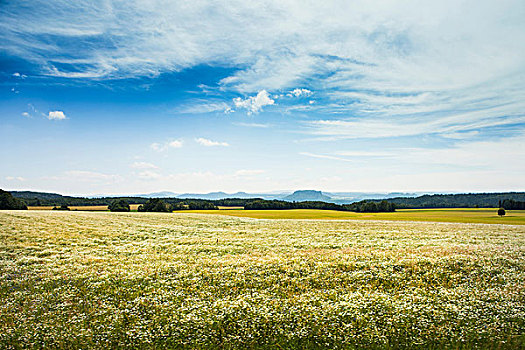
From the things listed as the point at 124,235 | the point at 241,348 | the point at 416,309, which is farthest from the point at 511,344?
the point at 124,235

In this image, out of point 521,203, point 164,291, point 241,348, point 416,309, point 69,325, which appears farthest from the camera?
point 521,203

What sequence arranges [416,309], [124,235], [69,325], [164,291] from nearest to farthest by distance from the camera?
[69,325], [416,309], [164,291], [124,235]

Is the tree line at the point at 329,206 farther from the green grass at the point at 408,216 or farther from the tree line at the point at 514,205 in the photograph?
the tree line at the point at 514,205

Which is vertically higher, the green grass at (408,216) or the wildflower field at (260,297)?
the wildflower field at (260,297)

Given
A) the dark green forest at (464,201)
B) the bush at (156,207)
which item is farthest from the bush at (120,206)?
the dark green forest at (464,201)

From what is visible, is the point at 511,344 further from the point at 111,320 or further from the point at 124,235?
the point at 124,235

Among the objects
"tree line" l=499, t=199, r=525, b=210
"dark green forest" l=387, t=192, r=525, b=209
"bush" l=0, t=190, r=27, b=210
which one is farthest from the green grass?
"dark green forest" l=387, t=192, r=525, b=209

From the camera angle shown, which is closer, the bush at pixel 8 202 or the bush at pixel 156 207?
the bush at pixel 8 202

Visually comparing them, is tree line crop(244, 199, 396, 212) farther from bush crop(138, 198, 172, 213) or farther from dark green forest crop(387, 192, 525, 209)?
dark green forest crop(387, 192, 525, 209)

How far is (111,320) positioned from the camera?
12570 mm

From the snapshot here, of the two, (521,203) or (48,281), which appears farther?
(521,203)

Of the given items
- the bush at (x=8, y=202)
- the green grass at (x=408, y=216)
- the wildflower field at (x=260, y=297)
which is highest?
the bush at (x=8, y=202)

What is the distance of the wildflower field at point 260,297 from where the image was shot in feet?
36.7

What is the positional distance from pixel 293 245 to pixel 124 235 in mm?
20065
